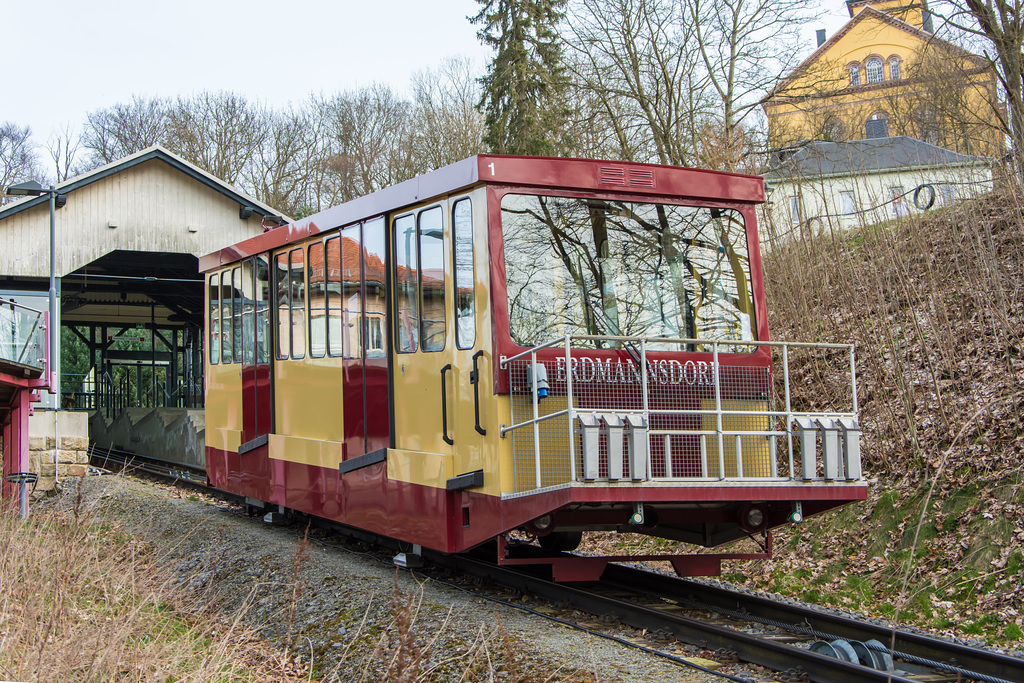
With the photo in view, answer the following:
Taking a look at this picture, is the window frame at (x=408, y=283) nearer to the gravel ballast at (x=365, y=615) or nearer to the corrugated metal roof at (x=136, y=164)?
the gravel ballast at (x=365, y=615)

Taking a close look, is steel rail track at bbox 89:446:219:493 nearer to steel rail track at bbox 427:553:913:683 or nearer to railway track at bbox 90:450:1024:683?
steel rail track at bbox 427:553:913:683

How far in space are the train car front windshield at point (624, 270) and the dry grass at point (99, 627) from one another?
118 inches

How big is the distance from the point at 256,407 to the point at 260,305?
1.24 m

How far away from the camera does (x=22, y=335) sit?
48.5 ft

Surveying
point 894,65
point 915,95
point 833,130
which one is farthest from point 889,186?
point 894,65

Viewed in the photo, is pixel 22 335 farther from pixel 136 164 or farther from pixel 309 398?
pixel 136 164

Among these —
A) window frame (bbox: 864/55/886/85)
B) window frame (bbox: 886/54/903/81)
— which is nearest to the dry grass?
window frame (bbox: 886/54/903/81)

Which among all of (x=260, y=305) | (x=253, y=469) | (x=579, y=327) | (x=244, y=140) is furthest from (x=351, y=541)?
(x=244, y=140)

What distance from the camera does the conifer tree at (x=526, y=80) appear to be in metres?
25.1

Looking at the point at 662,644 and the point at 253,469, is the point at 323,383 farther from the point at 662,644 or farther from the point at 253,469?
the point at 662,644

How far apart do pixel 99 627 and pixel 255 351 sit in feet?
20.7

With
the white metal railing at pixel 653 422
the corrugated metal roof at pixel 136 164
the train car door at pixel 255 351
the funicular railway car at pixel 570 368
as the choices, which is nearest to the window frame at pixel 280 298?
the train car door at pixel 255 351

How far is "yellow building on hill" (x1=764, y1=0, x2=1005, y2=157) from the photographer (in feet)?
51.2

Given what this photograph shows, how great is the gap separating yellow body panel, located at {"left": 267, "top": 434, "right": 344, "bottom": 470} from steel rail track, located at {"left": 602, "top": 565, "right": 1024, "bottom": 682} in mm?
2870
